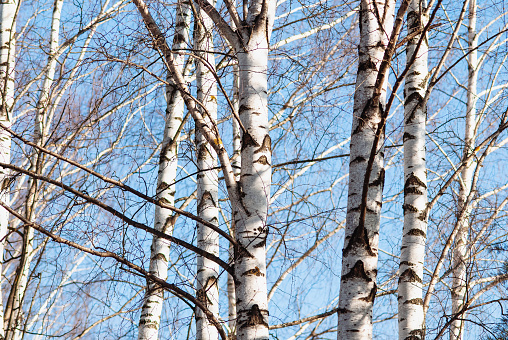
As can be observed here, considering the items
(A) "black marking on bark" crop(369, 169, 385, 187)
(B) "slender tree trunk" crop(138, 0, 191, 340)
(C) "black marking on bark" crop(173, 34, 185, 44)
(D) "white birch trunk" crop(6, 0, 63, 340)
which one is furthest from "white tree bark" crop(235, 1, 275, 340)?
(C) "black marking on bark" crop(173, 34, 185, 44)

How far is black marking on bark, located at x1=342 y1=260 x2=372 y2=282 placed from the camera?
224cm

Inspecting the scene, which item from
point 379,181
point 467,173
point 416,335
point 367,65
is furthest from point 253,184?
point 467,173

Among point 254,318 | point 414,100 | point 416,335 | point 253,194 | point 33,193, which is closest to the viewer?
point 254,318

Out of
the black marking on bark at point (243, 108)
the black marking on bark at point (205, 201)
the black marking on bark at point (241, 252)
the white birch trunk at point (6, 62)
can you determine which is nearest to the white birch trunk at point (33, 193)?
the white birch trunk at point (6, 62)

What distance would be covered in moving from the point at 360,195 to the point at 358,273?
0.36 meters

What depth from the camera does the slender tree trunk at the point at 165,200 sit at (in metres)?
3.95

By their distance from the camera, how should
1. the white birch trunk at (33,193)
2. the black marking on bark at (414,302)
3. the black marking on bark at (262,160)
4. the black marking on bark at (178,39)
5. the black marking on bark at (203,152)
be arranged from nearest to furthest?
the black marking on bark at (262,160)
the black marking on bark at (414,302)
the black marking on bark at (203,152)
the white birch trunk at (33,193)
the black marking on bark at (178,39)

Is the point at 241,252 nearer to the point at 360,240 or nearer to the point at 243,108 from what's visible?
the point at 360,240

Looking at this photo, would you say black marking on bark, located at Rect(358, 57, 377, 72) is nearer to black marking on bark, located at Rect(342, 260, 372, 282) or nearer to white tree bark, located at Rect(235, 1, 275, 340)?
white tree bark, located at Rect(235, 1, 275, 340)

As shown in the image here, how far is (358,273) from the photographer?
2246 millimetres

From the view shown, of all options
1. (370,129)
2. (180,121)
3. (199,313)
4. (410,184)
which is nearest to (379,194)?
(370,129)

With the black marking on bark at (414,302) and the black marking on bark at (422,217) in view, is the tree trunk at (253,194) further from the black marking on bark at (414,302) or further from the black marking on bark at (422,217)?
the black marking on bark at (422,217)

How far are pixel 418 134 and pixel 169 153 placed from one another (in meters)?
2.04

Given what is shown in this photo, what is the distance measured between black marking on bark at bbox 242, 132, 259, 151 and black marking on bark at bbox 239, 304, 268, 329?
727mm
